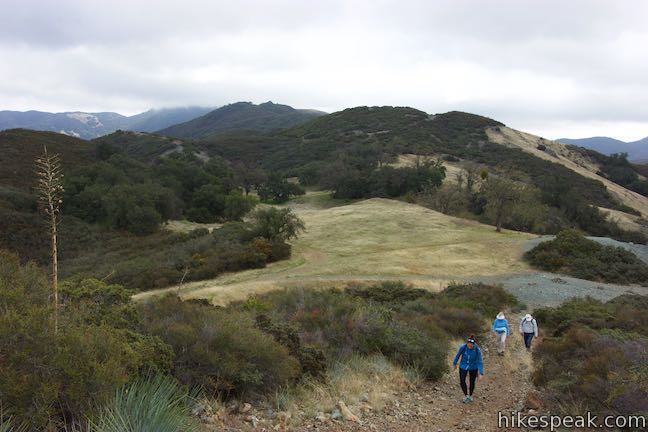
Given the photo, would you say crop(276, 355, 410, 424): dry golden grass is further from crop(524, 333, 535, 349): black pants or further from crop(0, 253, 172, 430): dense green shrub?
crop(524, 333, 535, 349): black pants

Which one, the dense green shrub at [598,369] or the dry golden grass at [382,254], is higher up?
the dense green shrub at [598,369]

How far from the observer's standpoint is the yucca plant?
397 centimetres

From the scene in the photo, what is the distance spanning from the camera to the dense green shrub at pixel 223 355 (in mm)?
6043

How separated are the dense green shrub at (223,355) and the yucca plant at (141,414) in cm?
114

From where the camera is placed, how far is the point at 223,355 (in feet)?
20.7

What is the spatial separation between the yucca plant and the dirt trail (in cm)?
201

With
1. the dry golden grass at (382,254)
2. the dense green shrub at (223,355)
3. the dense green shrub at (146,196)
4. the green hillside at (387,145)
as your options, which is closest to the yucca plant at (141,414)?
the dense green shrub at (223,355)

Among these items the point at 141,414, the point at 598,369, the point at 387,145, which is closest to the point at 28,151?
the point at 387,145

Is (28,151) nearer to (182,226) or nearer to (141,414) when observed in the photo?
(182,226)

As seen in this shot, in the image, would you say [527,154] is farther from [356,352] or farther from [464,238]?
[356,352]

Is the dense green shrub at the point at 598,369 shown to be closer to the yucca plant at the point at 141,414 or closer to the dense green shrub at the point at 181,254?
the yucca plant at the point at 141,414

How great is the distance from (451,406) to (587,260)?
71.7 ft

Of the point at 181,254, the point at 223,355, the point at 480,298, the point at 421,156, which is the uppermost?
the point at 421,156

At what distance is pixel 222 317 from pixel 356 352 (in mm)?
3194
